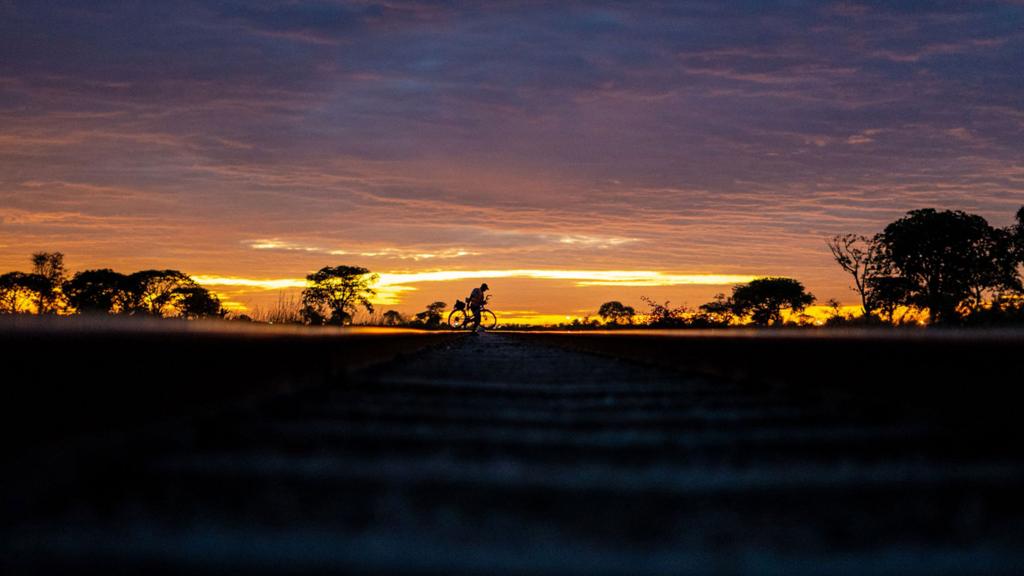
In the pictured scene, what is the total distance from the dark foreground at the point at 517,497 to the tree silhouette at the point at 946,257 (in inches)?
1953

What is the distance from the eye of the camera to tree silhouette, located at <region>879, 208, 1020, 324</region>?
50094 millimetres

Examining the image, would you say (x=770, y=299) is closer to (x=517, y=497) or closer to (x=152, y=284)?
(x=152, y=284)

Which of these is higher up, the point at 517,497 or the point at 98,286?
the point at 98,286

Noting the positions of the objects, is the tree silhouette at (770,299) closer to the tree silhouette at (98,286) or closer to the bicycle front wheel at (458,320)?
the bicycle front wheel at (458,320)

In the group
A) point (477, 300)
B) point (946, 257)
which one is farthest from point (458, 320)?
point (946, 257)

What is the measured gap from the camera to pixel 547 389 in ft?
20.3

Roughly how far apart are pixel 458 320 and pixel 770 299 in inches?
1542

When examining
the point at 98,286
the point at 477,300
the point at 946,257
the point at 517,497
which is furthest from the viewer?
the point at 98,286

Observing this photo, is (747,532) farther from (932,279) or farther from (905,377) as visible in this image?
(932,279)

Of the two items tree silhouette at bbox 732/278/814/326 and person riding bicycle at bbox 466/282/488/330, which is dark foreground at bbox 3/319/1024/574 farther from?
tree silhouette at bbox 732/278/814/326

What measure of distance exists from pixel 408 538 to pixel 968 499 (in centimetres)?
144

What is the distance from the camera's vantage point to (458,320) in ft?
142

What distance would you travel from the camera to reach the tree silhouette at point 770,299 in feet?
243

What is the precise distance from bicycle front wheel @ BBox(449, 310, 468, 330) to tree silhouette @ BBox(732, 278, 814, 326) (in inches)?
1417
